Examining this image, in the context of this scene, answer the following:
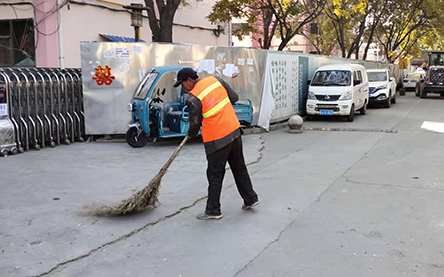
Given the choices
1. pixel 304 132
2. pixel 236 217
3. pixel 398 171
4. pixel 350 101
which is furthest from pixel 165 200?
pixel 350 101

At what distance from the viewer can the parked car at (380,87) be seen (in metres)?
19.1

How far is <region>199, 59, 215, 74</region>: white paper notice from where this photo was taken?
1124 centimetres

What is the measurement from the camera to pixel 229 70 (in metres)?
11.7

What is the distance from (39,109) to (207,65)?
4.17 m

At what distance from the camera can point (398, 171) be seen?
299 inches

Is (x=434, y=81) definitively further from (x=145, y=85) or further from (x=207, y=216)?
(x=207, y=216)

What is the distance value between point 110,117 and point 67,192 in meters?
4.49

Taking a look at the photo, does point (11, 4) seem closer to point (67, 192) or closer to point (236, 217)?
point (67, 192)

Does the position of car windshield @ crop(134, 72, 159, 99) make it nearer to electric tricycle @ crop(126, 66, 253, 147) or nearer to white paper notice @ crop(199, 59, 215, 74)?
electric tricycle @ crop(126, 66, 253, 147)

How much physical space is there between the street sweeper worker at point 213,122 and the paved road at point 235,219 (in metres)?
0.48

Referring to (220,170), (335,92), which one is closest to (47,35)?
(335,92)

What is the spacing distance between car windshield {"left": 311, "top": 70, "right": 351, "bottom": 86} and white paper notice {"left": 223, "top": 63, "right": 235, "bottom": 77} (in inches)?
170

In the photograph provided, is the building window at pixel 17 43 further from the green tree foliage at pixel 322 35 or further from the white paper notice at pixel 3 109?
the green tree foliage at pixel 322 35

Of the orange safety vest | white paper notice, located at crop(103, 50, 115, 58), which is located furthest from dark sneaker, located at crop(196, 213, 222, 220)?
white paper notice, located at crop(103, 50, 115, 58)
